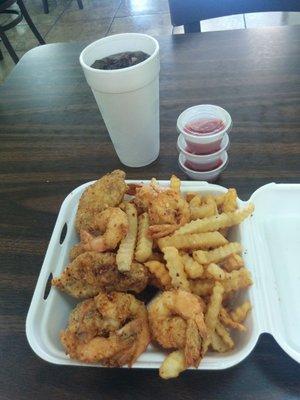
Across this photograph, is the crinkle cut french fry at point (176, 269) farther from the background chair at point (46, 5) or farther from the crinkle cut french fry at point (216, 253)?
the background chair at point (46, 5)

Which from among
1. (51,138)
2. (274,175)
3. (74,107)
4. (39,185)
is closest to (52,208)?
(39,185)

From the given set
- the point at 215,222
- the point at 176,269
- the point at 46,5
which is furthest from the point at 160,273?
the point at 46,5

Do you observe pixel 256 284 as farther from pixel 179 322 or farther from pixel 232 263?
pixel 179 322

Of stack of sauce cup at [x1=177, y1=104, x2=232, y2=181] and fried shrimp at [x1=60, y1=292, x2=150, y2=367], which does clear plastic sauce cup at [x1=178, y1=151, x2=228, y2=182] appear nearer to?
stack of sauce cup at [x1=177, y1=104, x2=232, y2=181]

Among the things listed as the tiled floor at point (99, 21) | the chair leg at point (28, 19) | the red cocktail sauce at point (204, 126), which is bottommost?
the tiled floor at point (99, 21)

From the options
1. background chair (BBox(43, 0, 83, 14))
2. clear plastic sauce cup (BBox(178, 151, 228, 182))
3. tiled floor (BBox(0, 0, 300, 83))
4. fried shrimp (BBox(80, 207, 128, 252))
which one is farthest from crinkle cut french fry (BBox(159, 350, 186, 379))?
background chair (BBox(43, 0, 83, 14))

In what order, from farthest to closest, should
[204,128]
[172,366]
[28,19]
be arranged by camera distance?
[28,19] → [204,128] → [172,366]

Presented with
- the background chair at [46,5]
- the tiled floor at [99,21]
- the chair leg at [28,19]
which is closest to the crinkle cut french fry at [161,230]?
the tiled floor at [99,21]

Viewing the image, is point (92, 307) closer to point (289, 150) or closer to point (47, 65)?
point (289, 150)
